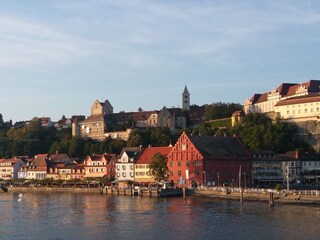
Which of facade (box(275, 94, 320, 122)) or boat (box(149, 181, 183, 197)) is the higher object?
facade (box(275, 94, 320, 122))

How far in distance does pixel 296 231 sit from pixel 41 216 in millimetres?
29181

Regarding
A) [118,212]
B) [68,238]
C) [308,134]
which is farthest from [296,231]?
[308,134]

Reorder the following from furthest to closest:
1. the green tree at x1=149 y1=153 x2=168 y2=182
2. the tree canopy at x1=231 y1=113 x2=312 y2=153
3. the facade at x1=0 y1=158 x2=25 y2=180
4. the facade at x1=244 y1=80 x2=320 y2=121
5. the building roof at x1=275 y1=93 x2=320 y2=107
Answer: the facade at x1=0 y1=158 x2=25 y2=180 < the facade at x1=244 y1=80 x2=320 y2=121 < the building roof at x1=275 y1=93 x2=320 y2=107 < the tree canopy at x1=231 y1=113 x2=312 y2=153 < the green tree at x1=149 y1=153 x2=168 y2=182

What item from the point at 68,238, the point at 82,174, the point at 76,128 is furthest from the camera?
the point at 76,128

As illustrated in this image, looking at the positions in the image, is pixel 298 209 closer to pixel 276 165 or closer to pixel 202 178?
pixel 202 178

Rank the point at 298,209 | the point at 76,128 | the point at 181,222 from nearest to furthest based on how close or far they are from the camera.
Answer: the point at 181,222, the point at 298,209, the point at 76,128

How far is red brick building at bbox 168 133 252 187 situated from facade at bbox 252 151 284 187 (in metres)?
3.00

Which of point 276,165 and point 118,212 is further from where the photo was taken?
point 276,165

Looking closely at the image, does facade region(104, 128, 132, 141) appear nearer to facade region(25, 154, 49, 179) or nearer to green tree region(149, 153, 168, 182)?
facade region(25, 154, 49, 179)

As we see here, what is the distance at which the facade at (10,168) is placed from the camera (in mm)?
150250

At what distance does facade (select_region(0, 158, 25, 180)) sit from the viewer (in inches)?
5915

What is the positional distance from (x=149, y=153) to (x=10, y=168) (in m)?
47.6

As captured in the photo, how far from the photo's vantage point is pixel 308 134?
438ft

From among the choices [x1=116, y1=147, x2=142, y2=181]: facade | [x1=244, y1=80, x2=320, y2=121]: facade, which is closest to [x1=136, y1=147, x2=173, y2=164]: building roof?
[x1=116, y1=147, x2=142, y2=181]: facade
